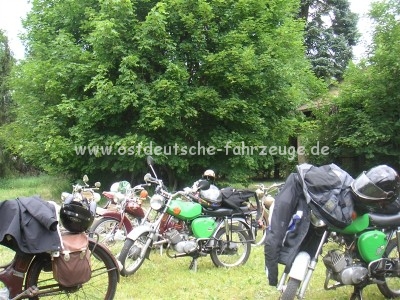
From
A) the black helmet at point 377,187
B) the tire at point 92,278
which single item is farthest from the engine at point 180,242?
the black helmet at point 377,187

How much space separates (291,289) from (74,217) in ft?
5.81

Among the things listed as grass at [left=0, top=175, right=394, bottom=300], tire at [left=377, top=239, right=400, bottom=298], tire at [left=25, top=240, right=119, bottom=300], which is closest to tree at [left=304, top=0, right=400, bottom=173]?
grass at [left=0, top=175, right=394, bottom=300]

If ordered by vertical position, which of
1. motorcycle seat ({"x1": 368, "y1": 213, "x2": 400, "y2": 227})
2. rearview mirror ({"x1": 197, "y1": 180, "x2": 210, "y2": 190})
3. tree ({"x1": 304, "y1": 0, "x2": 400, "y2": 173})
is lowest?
motorcycle seat ({"x1": 368, "y1": 213, "x2": 400, "y2": 227})

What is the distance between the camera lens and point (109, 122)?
1304 cm

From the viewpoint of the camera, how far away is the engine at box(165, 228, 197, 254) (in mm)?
5422

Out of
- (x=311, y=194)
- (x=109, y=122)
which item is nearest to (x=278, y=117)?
(x=109, y=122)

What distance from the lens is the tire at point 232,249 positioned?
561 cm

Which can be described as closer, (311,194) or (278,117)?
(311,194)

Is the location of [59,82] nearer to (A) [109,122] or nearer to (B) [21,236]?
(A) [109,122]

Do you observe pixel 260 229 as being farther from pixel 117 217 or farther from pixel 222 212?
pixel 117 217

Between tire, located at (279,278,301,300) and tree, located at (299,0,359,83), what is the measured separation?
76.7ft

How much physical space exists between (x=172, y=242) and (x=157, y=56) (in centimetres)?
812

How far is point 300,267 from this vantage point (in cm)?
348

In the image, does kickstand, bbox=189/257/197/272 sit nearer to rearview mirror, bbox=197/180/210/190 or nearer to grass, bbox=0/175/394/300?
grass, bbox=0/175/394/300
